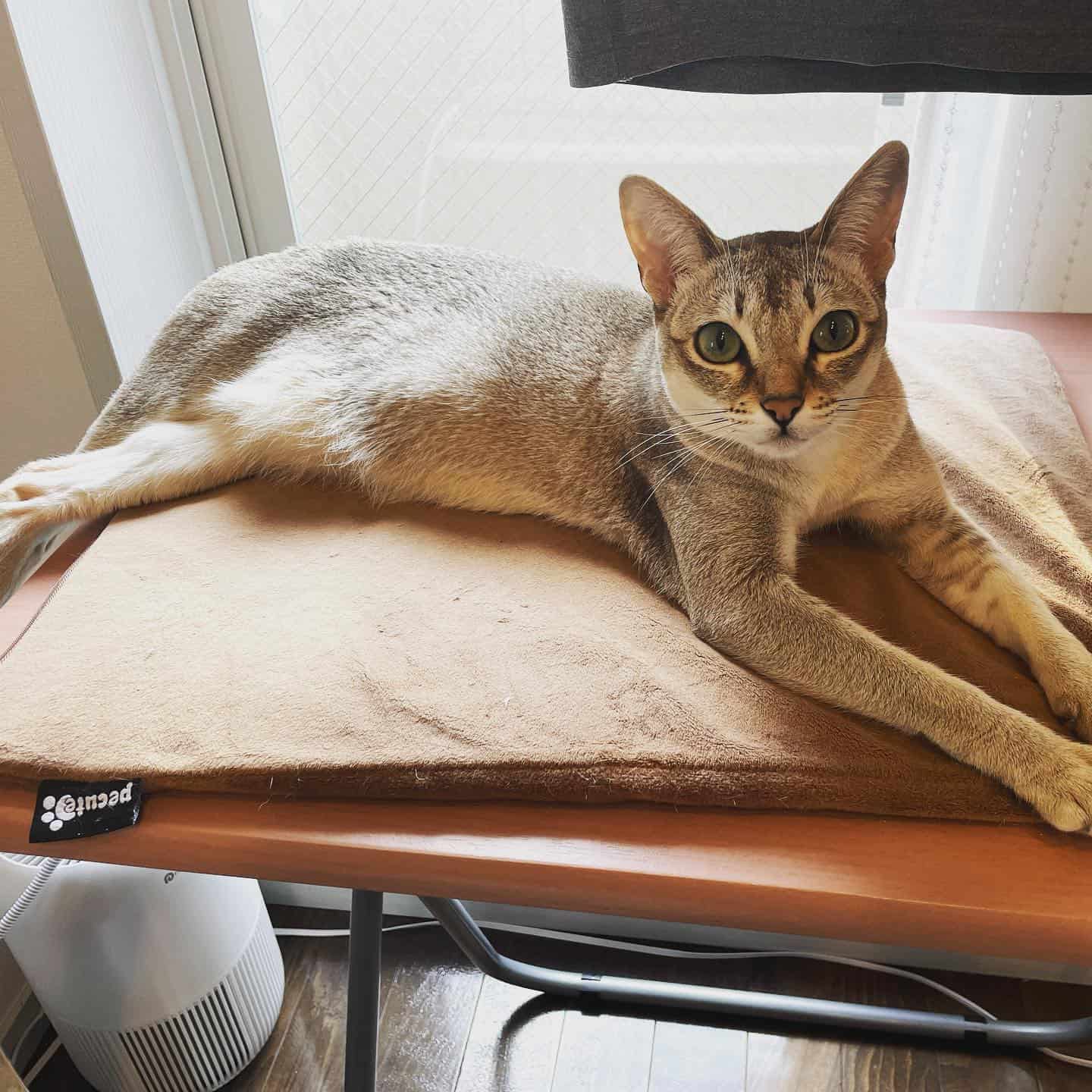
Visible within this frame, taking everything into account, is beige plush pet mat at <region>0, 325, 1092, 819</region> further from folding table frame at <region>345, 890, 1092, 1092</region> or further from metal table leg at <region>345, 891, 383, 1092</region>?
folding table frame at <region>345, 890, 1092, 1092</region>

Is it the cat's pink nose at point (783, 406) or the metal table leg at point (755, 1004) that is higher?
the cat's pink nose at point (783, 406)

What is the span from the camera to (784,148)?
1516mm

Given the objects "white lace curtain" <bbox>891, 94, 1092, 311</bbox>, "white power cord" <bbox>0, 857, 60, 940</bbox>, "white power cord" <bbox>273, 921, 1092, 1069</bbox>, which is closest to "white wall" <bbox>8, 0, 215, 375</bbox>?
"white power cord" <bbox>0, 857, 60, 940</bbox>

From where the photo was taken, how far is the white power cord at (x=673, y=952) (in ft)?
4.94

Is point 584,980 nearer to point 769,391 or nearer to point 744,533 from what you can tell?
point 744,533

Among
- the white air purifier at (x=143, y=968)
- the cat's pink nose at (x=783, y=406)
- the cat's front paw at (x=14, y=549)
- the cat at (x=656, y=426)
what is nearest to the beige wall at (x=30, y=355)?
Answer: the cat at (x=656, y=426)

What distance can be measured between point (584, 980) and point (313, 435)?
860mm

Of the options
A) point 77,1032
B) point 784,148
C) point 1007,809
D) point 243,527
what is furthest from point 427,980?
point 784,148

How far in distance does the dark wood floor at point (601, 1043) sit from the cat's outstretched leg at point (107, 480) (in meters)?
0.78

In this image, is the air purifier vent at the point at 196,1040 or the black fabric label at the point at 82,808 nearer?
the black fabric label at the point at 82,808

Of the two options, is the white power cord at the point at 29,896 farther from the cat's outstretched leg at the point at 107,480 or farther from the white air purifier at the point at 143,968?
the cat's outstretched leg at the point at 107,480

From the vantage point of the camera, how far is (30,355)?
4.77ft

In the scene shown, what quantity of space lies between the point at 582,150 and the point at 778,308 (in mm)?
729

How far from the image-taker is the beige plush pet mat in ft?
2.69
